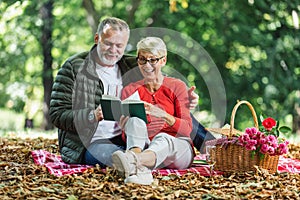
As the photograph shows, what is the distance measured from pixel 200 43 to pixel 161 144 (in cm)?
686

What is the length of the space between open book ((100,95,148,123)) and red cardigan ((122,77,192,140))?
21 cm

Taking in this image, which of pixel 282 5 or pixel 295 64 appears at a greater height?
→ pixel 282 5

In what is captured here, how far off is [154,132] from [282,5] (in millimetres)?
5946

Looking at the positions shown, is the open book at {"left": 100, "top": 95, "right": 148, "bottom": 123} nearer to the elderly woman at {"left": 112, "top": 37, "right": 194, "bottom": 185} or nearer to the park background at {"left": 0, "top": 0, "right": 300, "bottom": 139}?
the elderly woman at {"left": 112, "top": 37, "right": 194, "bottom": 185}

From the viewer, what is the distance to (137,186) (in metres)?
3.36

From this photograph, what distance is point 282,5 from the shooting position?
9.34 metres

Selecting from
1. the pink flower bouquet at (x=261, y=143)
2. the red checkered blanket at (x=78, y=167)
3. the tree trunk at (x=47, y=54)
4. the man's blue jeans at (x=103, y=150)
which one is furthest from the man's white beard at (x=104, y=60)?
the tree trunk at (x=47, y=54)

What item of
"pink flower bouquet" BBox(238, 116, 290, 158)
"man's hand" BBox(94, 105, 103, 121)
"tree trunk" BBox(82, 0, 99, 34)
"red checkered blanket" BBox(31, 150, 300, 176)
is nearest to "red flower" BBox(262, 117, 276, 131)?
"pink flower bouquet" BBox(238, 116, 290, 158)

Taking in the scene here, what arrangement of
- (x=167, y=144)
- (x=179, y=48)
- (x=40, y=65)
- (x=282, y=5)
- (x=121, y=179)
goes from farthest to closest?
(x=40, y=65) → (x=179, y=48) → (x=282, y=5) → (x=167, y=144) → (x=121, y=179)

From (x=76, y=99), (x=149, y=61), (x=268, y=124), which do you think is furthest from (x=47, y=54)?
(x=268, y=124)

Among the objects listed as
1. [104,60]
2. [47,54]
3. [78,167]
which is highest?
[47,54]

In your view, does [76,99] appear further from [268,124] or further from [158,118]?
[268,124]

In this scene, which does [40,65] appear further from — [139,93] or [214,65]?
[139,93]

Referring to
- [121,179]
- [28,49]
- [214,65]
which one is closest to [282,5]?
[214,65]
